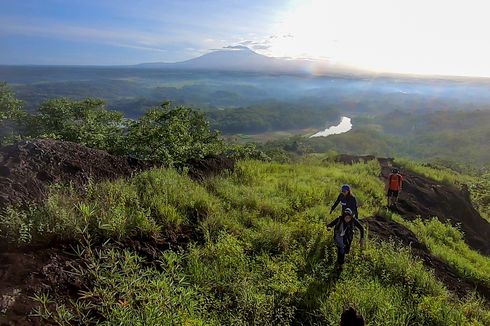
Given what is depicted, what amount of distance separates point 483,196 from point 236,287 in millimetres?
20841

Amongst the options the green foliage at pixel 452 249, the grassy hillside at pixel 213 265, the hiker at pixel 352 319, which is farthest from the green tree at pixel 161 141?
the hiker at pixel 352 319

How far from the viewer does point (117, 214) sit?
5.89m

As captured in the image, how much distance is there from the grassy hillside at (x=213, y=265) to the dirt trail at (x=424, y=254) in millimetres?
416

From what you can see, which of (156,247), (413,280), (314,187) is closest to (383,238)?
(413,280)

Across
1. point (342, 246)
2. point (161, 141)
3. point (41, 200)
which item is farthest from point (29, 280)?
point (161, 141)

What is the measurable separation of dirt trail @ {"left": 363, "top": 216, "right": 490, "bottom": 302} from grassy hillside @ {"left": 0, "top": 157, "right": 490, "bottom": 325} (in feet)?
1.37

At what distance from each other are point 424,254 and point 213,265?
5.52 m

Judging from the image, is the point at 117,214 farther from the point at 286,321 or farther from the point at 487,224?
the point at 487,224

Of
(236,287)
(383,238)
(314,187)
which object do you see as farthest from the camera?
(314,187)

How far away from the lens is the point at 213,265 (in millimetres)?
6016

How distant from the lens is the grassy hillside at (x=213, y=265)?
14.8ft

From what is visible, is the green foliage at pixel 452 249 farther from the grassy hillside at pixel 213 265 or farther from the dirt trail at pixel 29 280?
the dirt trail at pixel 29 280

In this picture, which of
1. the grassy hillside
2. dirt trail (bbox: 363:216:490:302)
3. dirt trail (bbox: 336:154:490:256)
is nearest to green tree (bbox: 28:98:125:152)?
the grassy hillside

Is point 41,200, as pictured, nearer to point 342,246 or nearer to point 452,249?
point 342,246
